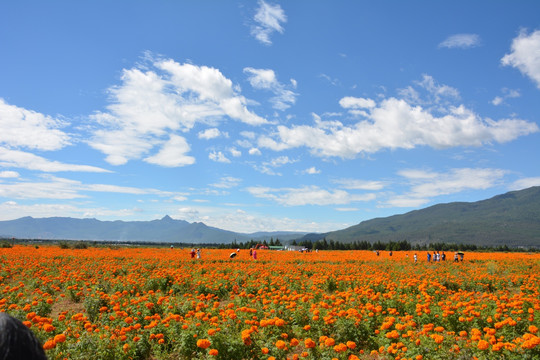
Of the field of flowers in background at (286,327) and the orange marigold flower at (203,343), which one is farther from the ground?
the orange marigold flower at (203,343)

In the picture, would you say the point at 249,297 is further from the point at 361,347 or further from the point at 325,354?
the point at 325,354

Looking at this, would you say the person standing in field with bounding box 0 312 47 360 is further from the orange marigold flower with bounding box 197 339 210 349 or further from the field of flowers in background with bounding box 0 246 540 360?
the orange marigold flower with bounding box 197 339 210 349

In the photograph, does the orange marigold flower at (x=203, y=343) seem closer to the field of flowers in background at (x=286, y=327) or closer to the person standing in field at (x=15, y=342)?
the field of flowers in background at (x=286, y=327)

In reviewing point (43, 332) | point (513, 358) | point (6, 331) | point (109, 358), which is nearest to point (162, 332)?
point (109, 358)

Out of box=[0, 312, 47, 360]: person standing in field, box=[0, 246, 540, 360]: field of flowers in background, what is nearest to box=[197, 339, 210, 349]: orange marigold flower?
box=[0, 246, 540, 360]: field of flowers in background

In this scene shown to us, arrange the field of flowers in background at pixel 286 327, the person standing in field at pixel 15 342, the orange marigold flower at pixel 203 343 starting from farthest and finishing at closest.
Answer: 1. the field of flowers in background at pixel 286 327
2. the orange marigold flower at pixel 203 343
3. the person standing in field at pixel 15 342

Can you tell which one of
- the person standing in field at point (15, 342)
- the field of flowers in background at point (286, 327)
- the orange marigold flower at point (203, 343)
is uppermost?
the person standing in field at point (15, 342)

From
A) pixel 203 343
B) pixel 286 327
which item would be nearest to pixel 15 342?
pixel 203 343

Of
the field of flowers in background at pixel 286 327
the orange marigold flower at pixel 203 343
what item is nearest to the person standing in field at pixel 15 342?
the field of flowers in background at pixel 286 327

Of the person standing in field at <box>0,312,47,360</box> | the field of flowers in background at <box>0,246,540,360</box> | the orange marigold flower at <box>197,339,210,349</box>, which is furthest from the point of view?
the field of flowers in background at <box>0,246,540,360</box>

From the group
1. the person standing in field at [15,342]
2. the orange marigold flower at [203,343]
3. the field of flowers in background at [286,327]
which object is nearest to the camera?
the person standing in field at [15,342]

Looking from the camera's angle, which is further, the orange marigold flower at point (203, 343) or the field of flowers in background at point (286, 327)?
the field of flowers in background at point (286, 327)

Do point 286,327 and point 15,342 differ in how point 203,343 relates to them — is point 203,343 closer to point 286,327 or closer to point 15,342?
point 286,327

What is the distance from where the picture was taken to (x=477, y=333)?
5.84 meters
